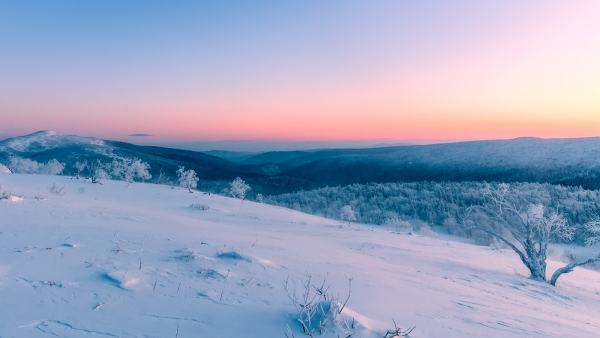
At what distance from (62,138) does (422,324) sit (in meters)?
147

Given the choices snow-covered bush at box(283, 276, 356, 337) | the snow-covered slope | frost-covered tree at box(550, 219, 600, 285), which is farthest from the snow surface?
snow-covered bush at box(283, 276, 356, 337)

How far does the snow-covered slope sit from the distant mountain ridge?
51.1 metres

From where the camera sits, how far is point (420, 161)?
373ft

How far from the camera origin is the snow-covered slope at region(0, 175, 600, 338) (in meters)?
3.10

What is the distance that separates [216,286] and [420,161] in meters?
116

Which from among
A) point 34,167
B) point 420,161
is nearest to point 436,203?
point 34,167

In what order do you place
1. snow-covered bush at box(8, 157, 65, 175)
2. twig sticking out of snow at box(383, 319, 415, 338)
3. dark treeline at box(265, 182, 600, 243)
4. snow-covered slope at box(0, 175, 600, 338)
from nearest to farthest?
twig sticking out of snow at box(383, 319, 415, 338), snow-covered slope at box(0, 175, 600, 338), dark treeline at box(265, 182, 600, 243), snow-covered bush at box(8, 157, 65, 175)

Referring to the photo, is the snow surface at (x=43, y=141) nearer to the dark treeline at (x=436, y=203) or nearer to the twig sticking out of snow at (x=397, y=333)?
the dark treeline at (x=436, y=203)

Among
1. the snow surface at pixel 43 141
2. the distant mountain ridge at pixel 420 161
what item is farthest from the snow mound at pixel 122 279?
the snow surface at pixel 43 141

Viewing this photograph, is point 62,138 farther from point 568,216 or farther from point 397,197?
point 568,216

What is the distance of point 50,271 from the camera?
4.11 metres

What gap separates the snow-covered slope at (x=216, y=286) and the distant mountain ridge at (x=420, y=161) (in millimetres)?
51103

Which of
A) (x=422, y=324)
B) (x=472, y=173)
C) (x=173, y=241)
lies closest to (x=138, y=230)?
(x=173, y=241)

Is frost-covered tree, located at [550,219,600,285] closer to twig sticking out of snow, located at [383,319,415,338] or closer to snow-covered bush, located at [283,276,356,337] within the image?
twig sticking out of snow, located at [383,319,415,338]
